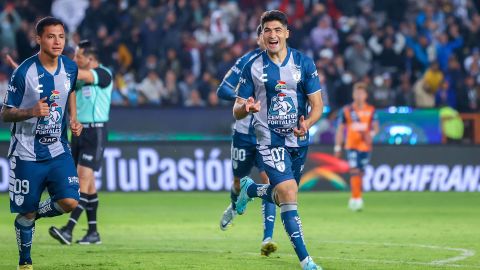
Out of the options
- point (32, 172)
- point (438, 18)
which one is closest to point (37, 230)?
point (32, 172)

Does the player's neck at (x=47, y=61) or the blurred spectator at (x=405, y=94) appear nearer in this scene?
the player's neck at (x=47, y=61)

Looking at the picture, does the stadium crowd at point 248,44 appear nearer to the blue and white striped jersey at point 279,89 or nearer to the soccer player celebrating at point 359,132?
the soccer player celebrating at point 359,132

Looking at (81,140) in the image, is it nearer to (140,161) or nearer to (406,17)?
(140,161)

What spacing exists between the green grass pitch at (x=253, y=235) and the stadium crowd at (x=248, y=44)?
13.7ft

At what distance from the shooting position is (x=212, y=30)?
2920 cm

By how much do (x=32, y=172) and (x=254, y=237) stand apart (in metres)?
5.08

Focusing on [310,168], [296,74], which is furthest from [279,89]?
[310,168]

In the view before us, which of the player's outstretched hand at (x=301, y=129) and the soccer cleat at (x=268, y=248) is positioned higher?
the player's outstretched hand at (x=301, y=129)

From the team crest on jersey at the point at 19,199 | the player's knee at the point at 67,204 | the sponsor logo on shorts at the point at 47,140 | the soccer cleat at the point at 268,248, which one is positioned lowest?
the soccer cleat at the point at 268,248

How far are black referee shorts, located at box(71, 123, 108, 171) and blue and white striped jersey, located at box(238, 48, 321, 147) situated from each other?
3852mm

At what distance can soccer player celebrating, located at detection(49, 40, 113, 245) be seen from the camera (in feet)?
48.1

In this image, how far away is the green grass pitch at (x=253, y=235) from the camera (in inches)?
485

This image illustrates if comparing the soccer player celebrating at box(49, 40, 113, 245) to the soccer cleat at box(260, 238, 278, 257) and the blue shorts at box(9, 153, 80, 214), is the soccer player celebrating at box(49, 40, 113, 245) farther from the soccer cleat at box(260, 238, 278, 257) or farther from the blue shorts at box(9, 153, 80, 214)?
the blue shorts at box(9, 153, 80, 214)

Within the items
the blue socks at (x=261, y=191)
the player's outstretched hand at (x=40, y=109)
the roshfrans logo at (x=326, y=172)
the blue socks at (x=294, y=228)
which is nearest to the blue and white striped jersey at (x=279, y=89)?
the blue socks at (x=261, y=191)
